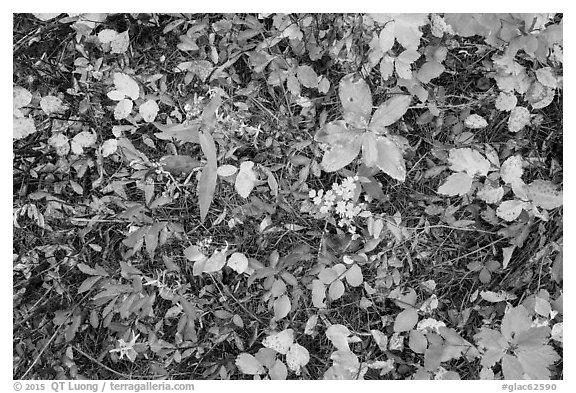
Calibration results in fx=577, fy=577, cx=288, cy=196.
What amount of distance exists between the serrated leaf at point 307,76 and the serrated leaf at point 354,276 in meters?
0.67

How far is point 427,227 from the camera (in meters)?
2.09

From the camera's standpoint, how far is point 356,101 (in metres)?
2.00

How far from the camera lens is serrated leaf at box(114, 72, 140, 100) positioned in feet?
6.89

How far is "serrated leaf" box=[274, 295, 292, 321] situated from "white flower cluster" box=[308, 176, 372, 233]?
0.33m

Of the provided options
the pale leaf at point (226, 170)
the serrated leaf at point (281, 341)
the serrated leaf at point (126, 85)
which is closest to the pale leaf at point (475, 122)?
the pale leaf at point (226, 170)

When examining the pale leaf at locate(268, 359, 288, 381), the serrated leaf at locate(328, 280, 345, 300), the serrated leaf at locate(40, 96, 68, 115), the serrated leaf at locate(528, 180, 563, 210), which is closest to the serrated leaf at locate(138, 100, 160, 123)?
the serrated leaf at locate(40, 96, 68, 115)

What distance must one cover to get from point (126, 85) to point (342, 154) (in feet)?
2.72

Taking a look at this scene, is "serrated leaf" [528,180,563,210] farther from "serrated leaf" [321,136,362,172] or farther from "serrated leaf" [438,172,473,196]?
"serrated leaf" [321,136,362,172]

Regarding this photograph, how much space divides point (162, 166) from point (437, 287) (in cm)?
109

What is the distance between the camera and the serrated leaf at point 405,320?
206cm

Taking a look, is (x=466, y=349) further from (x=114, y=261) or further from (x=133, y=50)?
(x=133, y=50)

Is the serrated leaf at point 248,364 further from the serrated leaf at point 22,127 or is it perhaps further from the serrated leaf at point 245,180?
the serrated leaf at point 22,127

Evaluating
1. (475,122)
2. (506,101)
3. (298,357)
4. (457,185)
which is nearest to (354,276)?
(298,357)

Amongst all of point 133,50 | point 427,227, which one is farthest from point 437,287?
point 133,50
